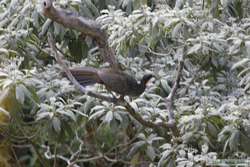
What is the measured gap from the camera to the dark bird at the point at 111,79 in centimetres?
150

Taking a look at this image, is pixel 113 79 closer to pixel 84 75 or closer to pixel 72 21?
pixel 84 75

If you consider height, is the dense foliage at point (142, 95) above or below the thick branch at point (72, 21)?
below

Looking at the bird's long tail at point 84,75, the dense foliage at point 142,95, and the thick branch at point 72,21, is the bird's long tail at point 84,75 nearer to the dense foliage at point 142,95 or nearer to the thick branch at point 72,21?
the thick branch at point 72,21

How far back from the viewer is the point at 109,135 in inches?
83.3

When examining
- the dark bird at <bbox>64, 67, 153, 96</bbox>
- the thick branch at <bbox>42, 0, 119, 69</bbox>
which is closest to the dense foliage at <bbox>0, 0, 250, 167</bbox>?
the dark bird at <bbox>64, 67, 153, 96</bbox>

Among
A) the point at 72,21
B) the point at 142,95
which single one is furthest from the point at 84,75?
the point at 142,95

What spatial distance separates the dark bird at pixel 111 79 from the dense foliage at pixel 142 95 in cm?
23

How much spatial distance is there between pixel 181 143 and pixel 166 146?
0.05m

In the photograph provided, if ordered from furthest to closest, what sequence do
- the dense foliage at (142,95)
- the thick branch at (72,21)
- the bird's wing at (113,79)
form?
the dense foliage at (142,95) < the bird's wing at (113,79) < the thick branch at (72,21)

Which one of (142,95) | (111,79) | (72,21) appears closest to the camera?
(72,21)

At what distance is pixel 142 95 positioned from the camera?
6.41ft

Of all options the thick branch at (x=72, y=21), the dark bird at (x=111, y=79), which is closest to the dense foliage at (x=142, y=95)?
the dark bird at (x=111, y=79)

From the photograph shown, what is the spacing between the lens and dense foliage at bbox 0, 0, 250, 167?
1744 millimetres

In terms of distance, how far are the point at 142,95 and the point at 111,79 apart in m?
0.47
